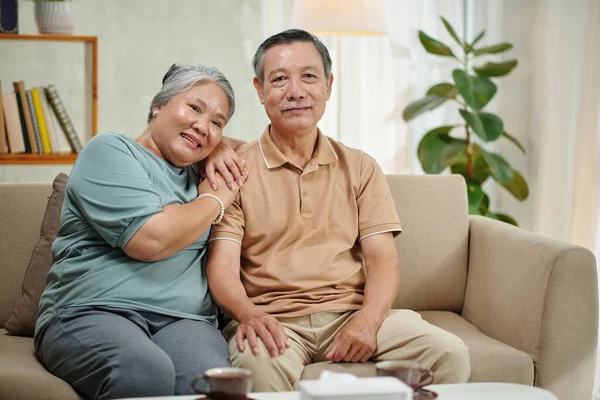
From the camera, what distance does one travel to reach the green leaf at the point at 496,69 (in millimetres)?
3611

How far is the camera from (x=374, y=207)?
2.16 metres

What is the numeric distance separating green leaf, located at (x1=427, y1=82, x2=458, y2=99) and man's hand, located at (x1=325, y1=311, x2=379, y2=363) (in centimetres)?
199

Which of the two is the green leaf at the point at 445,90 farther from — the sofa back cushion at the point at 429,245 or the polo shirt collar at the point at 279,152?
the polo shirt collar at the point at 279,152

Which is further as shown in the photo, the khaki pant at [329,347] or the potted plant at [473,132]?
the potted plant at [473,132]

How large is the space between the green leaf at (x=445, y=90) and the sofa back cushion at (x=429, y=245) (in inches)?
49.2

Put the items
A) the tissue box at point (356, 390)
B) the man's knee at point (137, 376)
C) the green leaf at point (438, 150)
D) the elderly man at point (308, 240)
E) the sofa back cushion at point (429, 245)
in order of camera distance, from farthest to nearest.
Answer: the green leaf at point (438, 150) → the sofa back cushion at point (429, 245) → the elderly man at point (308, 240) → the man's knee at point (137, 376) → the tissue box at point (356, 390)

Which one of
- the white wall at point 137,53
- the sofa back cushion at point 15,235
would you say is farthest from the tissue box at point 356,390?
the white wall at point 137,53

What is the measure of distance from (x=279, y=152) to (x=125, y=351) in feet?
2.47

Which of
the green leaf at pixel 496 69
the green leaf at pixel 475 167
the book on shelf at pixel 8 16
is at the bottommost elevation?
the green leaf at pixel 475 167

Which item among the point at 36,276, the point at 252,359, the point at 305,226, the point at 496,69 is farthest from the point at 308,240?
the point at 496,69

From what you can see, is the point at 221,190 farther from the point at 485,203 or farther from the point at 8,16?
the point at 485,203

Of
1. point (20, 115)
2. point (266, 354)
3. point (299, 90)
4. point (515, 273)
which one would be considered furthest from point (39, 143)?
point (515, 273)

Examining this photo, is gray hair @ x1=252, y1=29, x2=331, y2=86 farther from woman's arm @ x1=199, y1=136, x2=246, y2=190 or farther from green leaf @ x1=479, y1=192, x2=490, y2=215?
green leaf @ x1=479, y1=192, x2=490, y2=215

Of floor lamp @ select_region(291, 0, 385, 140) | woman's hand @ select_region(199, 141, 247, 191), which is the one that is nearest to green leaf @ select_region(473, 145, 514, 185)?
floor lamp @ select_region(291, 0, 385, 140)
